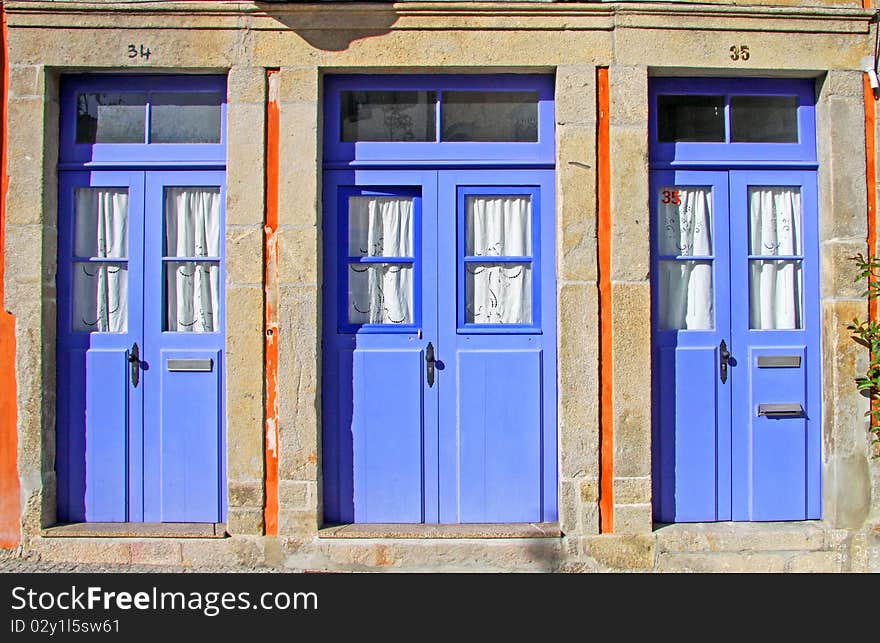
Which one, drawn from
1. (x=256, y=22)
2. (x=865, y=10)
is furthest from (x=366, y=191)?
(x=865, y=10)

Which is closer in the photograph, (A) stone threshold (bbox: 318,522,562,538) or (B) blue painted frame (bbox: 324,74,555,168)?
(A) stone threshold (bbox: 318,522,562,538)

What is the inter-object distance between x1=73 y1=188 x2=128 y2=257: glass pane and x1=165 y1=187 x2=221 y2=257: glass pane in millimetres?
292

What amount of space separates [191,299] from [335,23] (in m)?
1.98

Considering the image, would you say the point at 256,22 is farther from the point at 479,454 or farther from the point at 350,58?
the point at 479,454

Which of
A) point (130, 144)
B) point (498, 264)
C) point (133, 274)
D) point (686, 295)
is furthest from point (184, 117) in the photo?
point (686, 295)

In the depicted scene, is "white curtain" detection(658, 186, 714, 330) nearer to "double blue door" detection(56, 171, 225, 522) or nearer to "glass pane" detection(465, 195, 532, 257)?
"glass pane" detection(465, 195, 532, 257)

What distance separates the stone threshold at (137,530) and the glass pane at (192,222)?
1729mm

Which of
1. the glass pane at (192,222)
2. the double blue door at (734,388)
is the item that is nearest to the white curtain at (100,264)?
the glass pane at (192,222)

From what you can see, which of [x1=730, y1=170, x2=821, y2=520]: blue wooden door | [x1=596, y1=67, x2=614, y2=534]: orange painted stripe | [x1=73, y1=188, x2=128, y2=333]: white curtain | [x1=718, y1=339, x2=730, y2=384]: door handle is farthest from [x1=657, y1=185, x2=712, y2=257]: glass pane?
[x1=73, y1=188, x2=128, y2=333]: white curtain

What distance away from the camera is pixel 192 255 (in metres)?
5.17

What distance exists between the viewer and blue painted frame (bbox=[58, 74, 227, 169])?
5.12m

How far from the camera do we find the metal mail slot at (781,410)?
5.06 metres

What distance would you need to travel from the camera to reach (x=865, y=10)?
4.98m

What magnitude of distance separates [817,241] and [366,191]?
294 centimetres
